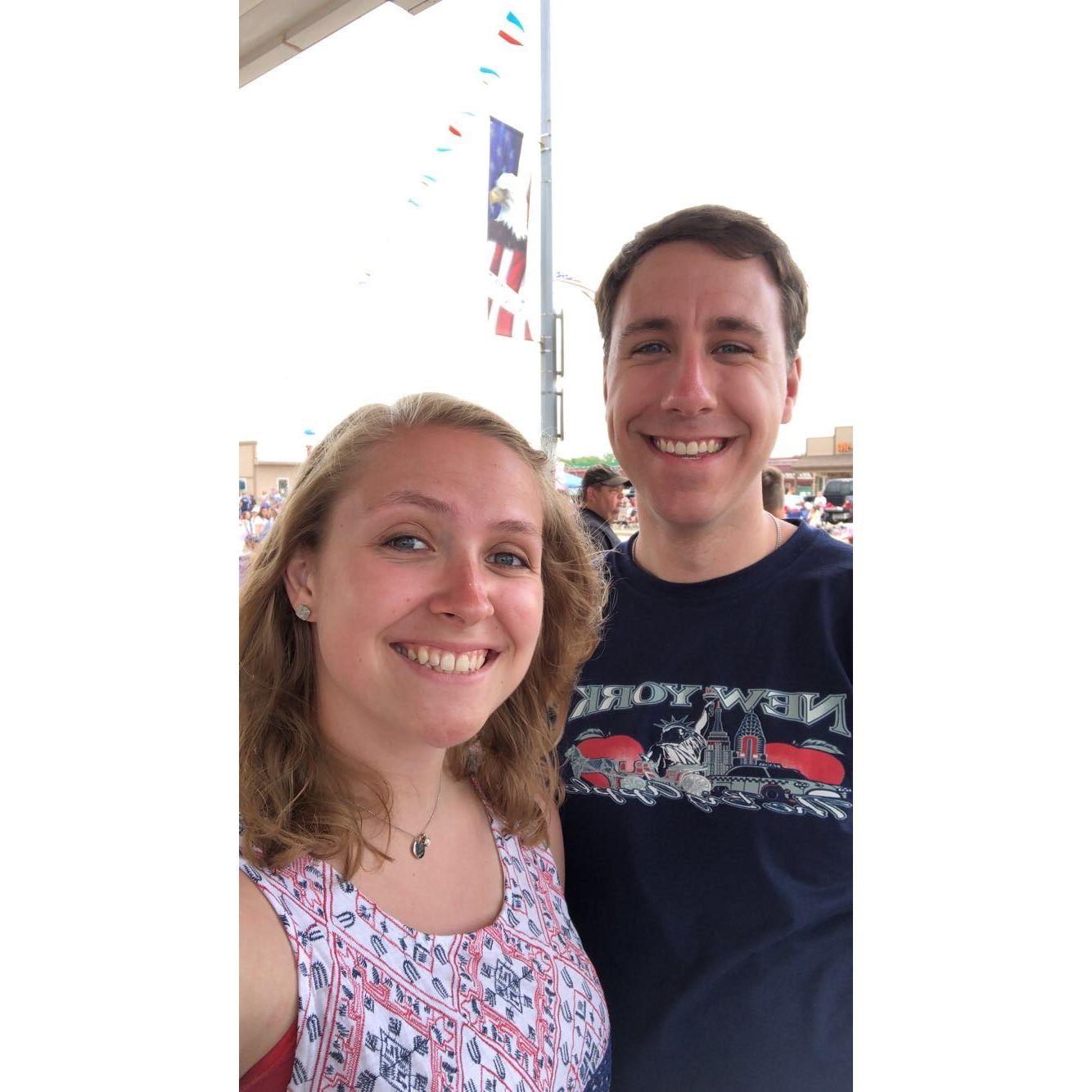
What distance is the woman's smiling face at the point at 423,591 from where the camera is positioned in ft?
3.26

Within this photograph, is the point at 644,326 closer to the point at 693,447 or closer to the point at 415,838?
the point at 693,447

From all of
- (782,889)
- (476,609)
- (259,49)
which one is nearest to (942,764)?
(476,609)

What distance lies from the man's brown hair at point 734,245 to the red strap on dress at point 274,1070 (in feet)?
3.87

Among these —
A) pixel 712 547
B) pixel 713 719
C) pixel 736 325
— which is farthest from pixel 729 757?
pixel 736 325

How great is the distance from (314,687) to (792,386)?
37.7 inches

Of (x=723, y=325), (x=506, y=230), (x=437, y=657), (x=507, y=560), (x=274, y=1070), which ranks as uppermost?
(x=506, y=230)

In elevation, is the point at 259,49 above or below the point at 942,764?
above

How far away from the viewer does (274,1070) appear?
0.80 metres

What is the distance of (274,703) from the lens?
111 centimetres

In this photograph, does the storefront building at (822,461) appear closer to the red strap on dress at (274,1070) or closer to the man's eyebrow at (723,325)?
the man's eyebrow at (723,325)

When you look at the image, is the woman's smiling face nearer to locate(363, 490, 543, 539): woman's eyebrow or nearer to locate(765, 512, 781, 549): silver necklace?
locate(363, 490, 543, 539): woman's eyebrow

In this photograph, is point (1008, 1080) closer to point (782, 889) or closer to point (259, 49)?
point (782, 889)

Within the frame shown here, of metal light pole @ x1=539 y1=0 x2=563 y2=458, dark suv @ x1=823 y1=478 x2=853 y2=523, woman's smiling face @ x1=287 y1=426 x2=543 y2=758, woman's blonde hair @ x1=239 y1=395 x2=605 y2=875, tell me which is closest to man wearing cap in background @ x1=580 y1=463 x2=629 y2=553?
metal light pole @ x1=539 y1=0 x2=563 y2=458

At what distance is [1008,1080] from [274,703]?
3.09 feet
